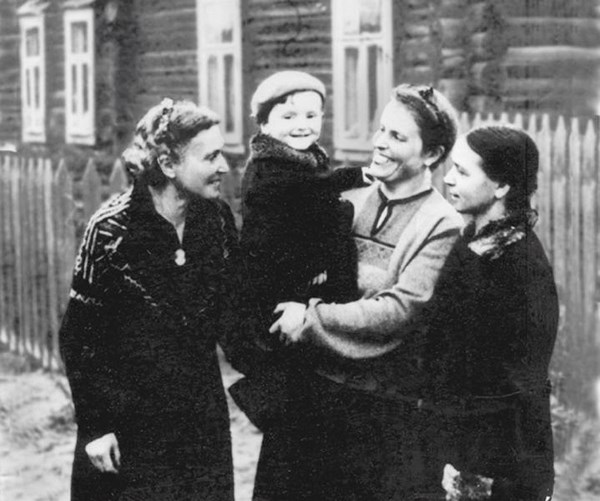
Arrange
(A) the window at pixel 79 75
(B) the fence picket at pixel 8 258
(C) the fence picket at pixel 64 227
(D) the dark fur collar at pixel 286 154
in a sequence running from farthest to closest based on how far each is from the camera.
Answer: (A) the window at pixel 79 75 < (B) the fence picket at pixel 8 258 < (C) the fence picket at pixel 64 227 < (D) the dark fur collar at pixel 286 154

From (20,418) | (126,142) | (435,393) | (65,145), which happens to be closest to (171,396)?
(435,393)

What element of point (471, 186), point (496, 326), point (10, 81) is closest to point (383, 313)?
point (496, 326)

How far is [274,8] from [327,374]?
389 cm

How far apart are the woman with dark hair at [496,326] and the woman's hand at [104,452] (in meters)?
1.11

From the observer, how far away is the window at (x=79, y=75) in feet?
25.3

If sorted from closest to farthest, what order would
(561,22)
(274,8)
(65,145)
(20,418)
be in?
(561,22) < (20,418) < (274,8) < (65,145)

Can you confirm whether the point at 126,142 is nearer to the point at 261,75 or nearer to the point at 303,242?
the point at 261,75

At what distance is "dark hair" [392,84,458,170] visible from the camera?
3.57 m

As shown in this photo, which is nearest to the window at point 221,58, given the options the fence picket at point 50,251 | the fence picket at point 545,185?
the fence picket at point 50,251

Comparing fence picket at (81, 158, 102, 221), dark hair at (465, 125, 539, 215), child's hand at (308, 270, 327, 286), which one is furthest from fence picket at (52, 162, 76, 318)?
dark hair at (465, 125, 539, 215)

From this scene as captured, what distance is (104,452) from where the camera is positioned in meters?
3.57

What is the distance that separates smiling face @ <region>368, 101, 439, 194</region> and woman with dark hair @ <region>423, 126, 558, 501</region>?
0.11m

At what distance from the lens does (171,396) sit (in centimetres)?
379

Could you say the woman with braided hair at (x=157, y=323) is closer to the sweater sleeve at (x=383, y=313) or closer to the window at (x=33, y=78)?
the sweater sleeve at (x=383, y=313)
